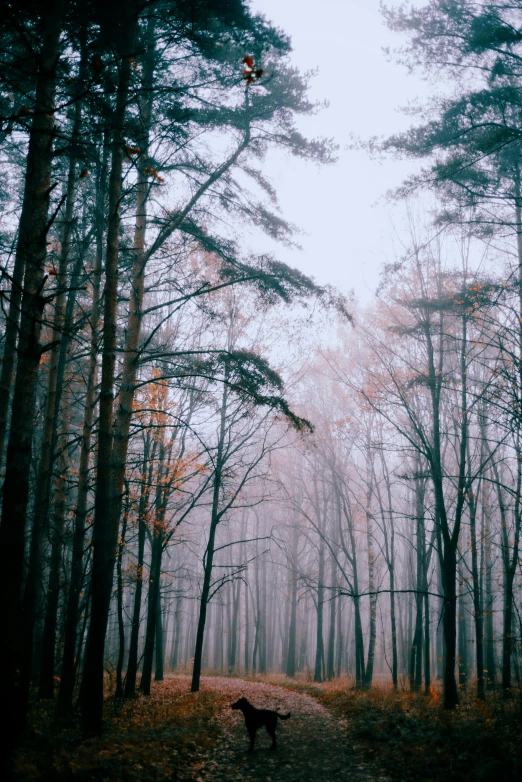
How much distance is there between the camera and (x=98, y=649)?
6203 millimetres

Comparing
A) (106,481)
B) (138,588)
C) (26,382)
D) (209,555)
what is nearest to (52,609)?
(138,588)

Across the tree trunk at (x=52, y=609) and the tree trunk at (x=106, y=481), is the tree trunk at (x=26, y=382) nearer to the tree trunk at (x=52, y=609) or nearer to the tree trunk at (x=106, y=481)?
the tree trunk at (x=106, y=481)

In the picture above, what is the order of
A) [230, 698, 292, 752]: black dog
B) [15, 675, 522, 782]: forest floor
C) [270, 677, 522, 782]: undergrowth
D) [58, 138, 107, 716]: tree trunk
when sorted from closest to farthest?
[15, 675, 522, 782]: forest floor
[270, 677, 522, 782]: undergrowth
[230, 698, 292, 752]: black dog
[58, 138, 107, 716]: tree trunk

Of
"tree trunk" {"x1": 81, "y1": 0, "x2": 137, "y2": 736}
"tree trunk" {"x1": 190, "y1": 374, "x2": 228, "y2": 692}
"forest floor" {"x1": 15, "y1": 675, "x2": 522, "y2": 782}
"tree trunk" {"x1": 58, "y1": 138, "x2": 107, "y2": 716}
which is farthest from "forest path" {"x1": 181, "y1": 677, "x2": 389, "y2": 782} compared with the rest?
"tree trunk" {"x1": 190, "y1": 374, "x2": 228, "y2": 692}

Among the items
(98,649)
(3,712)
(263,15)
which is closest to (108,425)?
(98,649)

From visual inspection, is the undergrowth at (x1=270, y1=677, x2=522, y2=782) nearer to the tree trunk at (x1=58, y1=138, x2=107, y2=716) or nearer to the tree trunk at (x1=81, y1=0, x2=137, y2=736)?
the tree trunk at (x1=81, y1=0, x2=137, y2=736)

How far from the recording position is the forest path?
573cm

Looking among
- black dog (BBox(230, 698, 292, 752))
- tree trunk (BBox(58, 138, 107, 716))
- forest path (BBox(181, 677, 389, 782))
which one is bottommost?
forest path (BBox(181, 677, 389, 782))

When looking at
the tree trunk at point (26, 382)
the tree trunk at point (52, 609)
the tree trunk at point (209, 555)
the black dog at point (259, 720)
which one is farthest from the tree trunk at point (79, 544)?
the tree trunk at point (209, 555)

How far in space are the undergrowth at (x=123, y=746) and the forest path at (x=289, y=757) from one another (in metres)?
0.25

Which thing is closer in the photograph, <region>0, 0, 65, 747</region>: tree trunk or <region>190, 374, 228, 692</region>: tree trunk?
<region>0, 0, 65, 747</region>: tree trunk

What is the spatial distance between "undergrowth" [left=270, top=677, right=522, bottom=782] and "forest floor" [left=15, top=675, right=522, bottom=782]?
0.6 inches

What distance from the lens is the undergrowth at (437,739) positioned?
546 centimetres

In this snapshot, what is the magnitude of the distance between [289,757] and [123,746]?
269 centimetres
